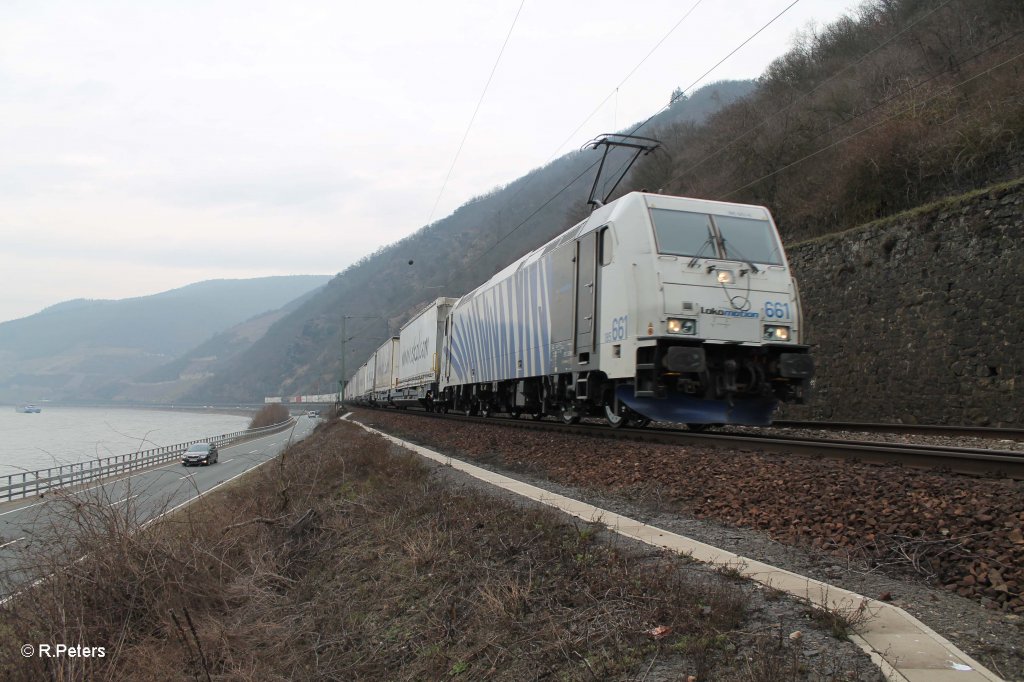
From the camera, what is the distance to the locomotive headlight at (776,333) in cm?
1032

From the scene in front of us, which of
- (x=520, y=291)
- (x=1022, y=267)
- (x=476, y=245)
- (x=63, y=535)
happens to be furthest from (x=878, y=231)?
(x=476, y=245)

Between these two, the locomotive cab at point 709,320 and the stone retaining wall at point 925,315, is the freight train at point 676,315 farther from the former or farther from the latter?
the stone retaining wall at point 925,315

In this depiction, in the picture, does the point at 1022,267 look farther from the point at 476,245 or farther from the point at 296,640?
the point at 476,245

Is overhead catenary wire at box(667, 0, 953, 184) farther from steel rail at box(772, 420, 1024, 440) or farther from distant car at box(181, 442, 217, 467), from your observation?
distant car at box(181, 442, 217, 467)

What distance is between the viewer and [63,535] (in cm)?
Result: 604

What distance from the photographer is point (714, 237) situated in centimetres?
1085

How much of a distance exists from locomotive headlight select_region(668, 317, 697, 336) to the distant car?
38.2m

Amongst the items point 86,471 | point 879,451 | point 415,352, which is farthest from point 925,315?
point 415,352

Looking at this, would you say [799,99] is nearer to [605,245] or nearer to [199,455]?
[605,245]

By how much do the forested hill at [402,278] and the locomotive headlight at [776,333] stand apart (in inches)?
2746

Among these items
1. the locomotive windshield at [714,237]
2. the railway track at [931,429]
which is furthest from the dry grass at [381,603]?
the railway track at [931,429]

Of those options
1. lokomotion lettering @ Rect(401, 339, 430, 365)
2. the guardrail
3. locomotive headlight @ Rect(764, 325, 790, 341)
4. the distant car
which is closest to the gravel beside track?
locomotive headlight @ Rect(764, 325, 790, 341)

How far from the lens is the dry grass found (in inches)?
145

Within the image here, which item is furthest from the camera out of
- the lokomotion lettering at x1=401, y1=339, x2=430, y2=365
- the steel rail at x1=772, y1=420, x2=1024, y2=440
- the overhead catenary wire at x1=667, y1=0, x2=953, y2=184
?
the lokomotion lettering at x1=401, y1=339, x2=430, y2=365
